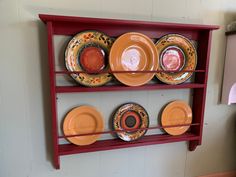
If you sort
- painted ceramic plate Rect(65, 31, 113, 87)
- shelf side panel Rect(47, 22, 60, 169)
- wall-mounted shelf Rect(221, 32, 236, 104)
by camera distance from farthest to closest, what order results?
wall-mounted shelf Rect(221, 32, 236, 104) → painted ceramic plate Rect(65, 31, 113, 87) → shelf side panel Rect(47, 22, 60, 169)

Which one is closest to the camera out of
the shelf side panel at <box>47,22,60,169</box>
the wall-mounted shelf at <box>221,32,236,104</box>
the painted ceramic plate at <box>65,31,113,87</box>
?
the shelf side panel at <box>47,22,60,169</box>

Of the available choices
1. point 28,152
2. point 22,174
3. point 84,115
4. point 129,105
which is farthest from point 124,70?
point 22,174

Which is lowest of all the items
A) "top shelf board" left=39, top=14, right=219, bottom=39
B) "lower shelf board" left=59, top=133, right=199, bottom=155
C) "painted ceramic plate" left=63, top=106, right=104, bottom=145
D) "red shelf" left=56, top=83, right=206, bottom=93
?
"lower shelf board" left=59, top=133, right=199, bottom=155

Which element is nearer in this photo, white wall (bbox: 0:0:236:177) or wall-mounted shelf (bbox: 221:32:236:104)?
white wall (bbox: 0:0:236:177)

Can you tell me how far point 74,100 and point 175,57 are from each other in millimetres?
685

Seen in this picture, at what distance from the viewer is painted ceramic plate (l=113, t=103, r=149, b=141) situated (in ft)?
3.88

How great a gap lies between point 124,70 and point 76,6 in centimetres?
44

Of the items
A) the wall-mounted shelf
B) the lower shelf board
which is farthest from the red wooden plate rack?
the wall-mounted shelf

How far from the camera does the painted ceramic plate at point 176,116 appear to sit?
127 centimetres

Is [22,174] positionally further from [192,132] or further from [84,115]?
[192,132]

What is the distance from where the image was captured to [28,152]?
110cm

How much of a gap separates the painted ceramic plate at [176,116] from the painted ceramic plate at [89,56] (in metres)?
0.48

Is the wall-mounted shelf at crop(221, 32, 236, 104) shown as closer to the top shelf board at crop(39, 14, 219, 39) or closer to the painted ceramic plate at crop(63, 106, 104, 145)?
the top shelf board at crop(39, 14, 219, 39)

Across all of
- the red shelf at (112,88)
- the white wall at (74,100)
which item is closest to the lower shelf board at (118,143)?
the white wall at (74,100)
